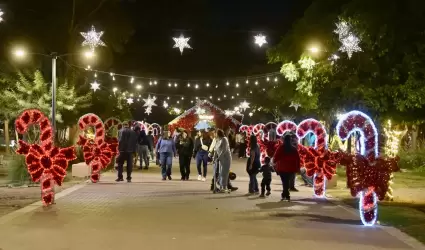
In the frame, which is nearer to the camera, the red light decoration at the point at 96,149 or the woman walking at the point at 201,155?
the red light decoration at the point at 96,149

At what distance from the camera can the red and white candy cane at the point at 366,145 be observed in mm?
11711

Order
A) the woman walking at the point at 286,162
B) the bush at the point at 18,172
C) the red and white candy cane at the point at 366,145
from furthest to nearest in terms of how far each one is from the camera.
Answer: the bush at the point at 18,172 → the woman walking at the point at 286,162 → the red and white candy cane at the point at 366,145

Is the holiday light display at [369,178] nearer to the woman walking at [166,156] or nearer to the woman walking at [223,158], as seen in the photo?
the woman walking at [223,158]

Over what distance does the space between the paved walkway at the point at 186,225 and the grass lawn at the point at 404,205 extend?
571 mm

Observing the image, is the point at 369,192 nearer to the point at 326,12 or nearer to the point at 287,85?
the point at 326,12

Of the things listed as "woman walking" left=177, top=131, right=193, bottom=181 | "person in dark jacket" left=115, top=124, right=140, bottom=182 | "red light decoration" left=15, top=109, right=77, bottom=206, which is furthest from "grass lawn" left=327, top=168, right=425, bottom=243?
"red light decoration" left=15, top=109, right=77, bottom=206

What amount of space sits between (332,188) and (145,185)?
17.5ft

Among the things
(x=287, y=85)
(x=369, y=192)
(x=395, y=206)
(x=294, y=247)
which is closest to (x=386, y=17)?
(x=395, y=206)

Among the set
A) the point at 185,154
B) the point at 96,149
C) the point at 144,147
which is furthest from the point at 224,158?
the point at 144,147

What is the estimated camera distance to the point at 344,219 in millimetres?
12422

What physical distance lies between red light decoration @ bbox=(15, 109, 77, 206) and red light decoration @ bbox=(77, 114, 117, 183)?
232 inches

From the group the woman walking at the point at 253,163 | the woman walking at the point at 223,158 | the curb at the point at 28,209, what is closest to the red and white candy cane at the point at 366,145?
the woman walking at the point at 253,163

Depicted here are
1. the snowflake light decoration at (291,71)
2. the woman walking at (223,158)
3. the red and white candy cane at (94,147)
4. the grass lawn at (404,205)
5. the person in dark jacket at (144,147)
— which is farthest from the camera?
the snowflake light decoration at (291,71)

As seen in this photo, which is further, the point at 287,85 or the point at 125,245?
the point at 287,85
